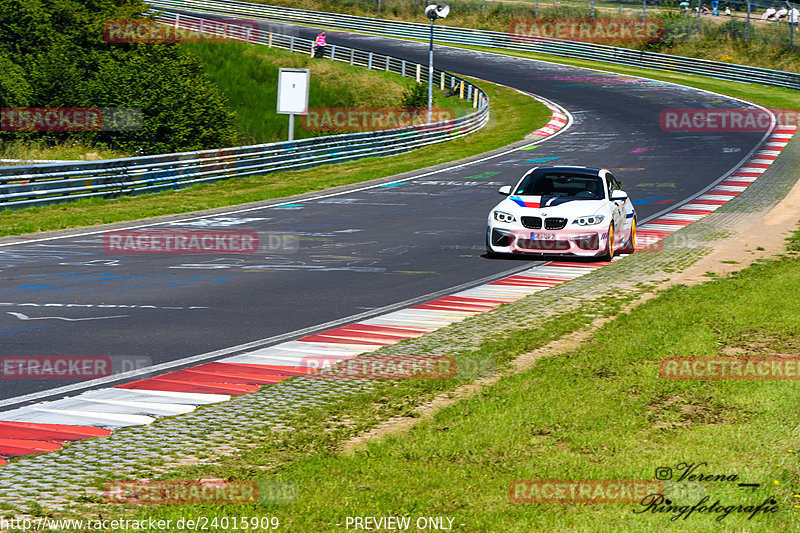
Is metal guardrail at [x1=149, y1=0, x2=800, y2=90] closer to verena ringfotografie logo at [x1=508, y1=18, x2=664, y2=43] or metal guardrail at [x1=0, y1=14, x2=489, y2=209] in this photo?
verena ringfotografie logo at [x1=508, y1=18, x2=664, y2=43]

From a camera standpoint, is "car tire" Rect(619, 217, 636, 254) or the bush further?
the bush

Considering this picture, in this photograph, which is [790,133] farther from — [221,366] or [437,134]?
[221,366]

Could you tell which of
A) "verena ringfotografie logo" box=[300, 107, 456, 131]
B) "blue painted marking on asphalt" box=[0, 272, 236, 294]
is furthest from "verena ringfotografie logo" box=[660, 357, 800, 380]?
"verena ringfotografie logo" box=[300, 107, 456, 131]

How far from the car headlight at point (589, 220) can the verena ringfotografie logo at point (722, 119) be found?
27319mm

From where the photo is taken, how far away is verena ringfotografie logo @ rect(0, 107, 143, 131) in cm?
4441

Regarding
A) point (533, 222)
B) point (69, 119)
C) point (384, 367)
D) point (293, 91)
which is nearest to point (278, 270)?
point (533, 222)

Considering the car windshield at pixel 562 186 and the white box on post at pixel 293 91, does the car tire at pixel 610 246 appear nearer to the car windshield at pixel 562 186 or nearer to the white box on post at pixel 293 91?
the car windshield at pixel 562 186

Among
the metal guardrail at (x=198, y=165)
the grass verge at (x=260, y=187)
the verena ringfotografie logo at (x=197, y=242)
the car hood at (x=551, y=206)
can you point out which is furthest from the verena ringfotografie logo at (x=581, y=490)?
the metal guardrail at (x=198, y=165)

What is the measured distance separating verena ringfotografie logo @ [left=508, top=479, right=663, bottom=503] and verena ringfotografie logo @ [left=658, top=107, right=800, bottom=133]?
3802 cm

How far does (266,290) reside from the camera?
1352cm

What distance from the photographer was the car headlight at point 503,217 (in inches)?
644

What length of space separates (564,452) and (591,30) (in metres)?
67.7

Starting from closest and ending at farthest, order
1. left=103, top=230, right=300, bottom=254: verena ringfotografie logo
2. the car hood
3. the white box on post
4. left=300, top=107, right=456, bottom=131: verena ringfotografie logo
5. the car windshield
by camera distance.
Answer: the car hood, the car windshield, left=103, top=230, right=300, bottom=254: verena ringfotografie logo, the white box on post, left=300, top=107, right=456, bottom=131: verena ringfotografie logo

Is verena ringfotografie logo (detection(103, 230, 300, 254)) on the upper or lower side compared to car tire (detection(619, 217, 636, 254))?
lower
